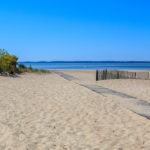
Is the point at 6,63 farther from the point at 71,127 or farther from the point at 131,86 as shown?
the point at 71,127

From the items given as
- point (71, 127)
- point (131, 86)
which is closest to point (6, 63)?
point (131, 86)

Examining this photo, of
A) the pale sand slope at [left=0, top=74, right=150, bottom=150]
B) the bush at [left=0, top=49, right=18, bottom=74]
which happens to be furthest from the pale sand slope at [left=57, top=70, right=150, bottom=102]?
the bush at [left=0, top=49, right=18, bottom=74]

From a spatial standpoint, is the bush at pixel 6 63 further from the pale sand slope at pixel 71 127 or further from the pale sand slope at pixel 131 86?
the pale sand slope at pixel 71 127

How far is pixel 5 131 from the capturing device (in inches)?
210

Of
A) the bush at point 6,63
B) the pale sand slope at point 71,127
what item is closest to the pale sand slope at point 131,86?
the pale sand slope at point 71,127

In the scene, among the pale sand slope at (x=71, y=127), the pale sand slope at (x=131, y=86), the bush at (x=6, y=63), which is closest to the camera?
the pale sand slope at (x=71, y=127)

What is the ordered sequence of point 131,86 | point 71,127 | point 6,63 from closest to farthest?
point 71,127 → point 131,86 → point 6,63

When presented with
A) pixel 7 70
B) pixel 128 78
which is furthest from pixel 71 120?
pixel 7 70

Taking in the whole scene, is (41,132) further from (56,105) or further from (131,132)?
(56,105)

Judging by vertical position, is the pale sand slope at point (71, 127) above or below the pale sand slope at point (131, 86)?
below

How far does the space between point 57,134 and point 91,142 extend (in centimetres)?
93

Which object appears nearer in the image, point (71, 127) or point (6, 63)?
point (71, 127)

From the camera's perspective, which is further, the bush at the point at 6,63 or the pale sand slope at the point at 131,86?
the bush at the point at 6,63

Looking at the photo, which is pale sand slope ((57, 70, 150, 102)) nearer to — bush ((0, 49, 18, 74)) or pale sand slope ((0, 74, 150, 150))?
pale sand slope ((0, 74, 150, 150))
